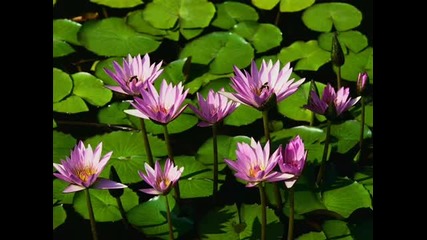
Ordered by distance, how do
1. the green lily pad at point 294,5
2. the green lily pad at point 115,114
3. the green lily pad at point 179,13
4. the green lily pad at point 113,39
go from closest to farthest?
the green lily pad at point 115,114
the green lily pad at point 113,39
the green lily pad at point 179,13
the green lily pad at point 294,5

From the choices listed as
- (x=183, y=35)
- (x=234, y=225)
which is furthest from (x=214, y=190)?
(x=183, y=35)

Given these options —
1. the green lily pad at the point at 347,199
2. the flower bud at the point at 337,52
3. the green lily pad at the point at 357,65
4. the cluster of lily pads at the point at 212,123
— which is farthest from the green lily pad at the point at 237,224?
the green lily pad at the point at 357,65

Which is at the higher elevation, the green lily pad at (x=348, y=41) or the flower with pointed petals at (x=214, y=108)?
the green lily pad at (x=348, y=41)

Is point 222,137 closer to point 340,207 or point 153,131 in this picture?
point 153,131

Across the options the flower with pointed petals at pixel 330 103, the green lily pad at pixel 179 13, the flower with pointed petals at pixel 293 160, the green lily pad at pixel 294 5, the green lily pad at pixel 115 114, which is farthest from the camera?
the green lily pad at pixel 294 5

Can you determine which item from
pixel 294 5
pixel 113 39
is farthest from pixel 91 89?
pixel 294 5

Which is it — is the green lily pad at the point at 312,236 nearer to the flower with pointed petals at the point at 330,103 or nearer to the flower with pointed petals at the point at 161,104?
the flower with pointed petals at the point at 330,103
